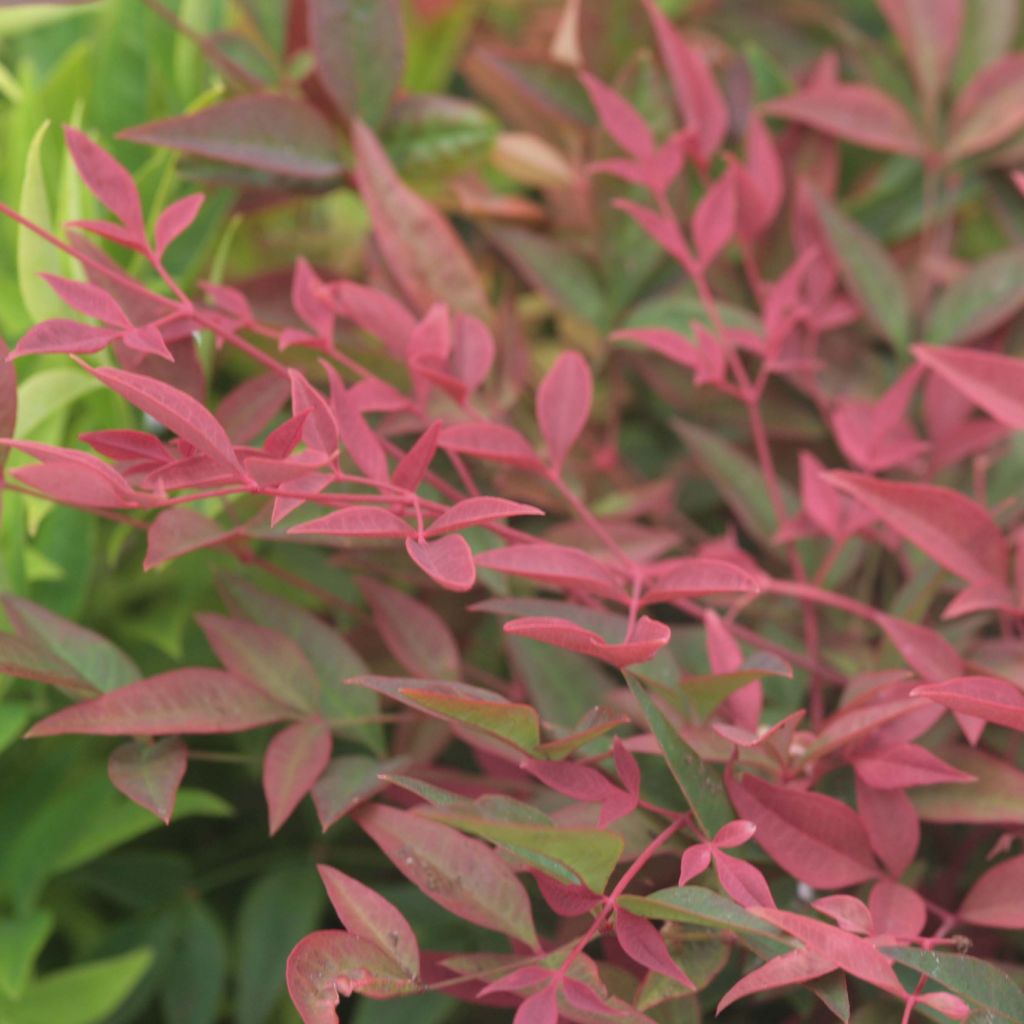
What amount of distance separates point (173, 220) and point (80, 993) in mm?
271

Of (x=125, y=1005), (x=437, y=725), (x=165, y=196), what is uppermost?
(x=165, y=196)

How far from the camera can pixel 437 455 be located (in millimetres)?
447

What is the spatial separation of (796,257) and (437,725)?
0.90 ft

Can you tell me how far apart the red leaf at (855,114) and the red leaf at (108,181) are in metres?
0.28

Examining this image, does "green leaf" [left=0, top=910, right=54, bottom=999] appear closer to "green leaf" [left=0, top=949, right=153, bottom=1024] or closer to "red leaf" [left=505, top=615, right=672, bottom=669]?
"green leaf" [left=0, top=949, right=153, bottom=1024]

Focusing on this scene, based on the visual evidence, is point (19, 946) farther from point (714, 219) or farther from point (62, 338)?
point (714, 219)

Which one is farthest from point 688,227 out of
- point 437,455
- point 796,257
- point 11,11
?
point 11,11

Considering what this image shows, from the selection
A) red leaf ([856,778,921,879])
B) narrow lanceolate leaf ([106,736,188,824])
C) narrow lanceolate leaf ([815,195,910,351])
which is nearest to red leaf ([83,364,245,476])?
A: narrow lanceolate leaf ([106,736,188,824])

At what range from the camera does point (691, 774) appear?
318 mm

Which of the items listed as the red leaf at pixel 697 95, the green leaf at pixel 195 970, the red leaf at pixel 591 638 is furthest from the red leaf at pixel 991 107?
the green leaf at pixel 195 970

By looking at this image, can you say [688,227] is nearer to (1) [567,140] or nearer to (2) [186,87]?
(1) [567,140]

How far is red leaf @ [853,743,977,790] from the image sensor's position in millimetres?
330

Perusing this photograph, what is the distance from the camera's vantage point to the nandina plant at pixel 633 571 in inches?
11.7

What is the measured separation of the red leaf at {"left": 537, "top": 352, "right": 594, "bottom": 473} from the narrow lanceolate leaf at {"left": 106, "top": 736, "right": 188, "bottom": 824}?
0.49 feet
